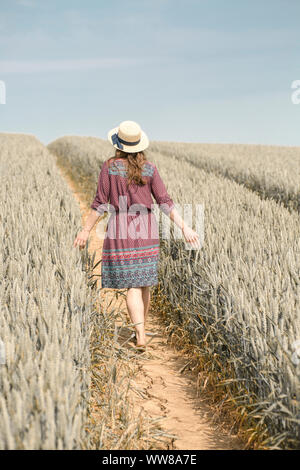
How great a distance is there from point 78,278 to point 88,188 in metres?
8.12

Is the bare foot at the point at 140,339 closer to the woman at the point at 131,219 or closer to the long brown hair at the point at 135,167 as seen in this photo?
the woman at the point at 131,219

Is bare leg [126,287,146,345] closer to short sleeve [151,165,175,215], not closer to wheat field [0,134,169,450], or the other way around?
wheat field [0,134,169,450]

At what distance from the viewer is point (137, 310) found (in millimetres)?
3252

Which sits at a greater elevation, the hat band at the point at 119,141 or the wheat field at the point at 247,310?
the hat band at the point at 119,141

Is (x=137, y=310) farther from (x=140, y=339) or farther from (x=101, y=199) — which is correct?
(x=101, y=199)

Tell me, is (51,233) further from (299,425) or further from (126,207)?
(299,425)

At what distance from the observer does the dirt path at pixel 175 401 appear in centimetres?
235

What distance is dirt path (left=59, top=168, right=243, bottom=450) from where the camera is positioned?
92.6 inches

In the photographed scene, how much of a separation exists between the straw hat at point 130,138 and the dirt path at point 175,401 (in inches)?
49.6

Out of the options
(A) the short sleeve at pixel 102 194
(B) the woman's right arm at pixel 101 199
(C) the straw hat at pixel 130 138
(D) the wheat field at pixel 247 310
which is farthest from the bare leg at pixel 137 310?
(C) the straw hat at pixel 130 138

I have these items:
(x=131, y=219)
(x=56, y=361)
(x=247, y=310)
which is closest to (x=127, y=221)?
(x=131, y=219)

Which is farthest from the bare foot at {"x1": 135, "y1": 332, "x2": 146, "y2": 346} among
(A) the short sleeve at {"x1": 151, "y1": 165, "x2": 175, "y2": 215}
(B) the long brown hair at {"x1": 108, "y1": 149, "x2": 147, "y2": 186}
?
(B) the long brown hair at {"x1": 108, "y1": 149, "x2": 147, "y2": 186}

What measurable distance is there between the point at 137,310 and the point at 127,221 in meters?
0.67
